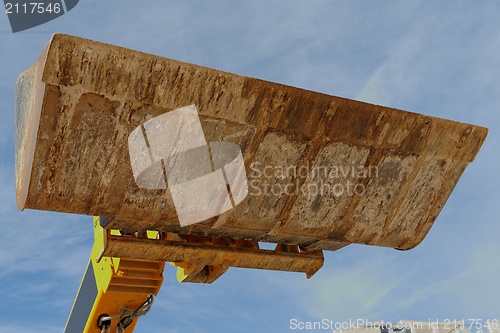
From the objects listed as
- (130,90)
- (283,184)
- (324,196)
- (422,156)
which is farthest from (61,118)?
(422,156)

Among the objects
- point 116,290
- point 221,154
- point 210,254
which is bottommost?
point 116,290

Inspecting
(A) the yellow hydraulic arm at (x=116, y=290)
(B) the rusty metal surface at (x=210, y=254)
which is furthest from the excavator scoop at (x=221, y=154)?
(A) the yellow hydraulic arm at (x=116, y=290)

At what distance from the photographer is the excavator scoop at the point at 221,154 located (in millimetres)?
4477

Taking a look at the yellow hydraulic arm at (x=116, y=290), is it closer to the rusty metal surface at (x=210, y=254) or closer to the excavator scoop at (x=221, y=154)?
the rusty metal surface at (x=210, y=254)

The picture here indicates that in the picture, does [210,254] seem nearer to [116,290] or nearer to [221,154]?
[221,154]

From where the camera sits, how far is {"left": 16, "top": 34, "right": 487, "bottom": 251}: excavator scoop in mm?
4477

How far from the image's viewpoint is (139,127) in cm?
469

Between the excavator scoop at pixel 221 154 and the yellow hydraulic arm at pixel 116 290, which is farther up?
the excavator scoop at pixel 221 154

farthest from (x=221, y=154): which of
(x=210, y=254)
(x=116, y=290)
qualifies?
(x=116, y=290)

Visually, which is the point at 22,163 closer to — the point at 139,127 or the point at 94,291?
the point at 139,127

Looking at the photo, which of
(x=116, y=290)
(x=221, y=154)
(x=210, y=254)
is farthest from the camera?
(x=116, y=290)

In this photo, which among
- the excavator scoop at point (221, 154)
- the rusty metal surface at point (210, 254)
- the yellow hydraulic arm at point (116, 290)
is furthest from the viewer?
the yellow hydraulic arm at point (116, 290)

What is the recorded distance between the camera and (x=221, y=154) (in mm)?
5043

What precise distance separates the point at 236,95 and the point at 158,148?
69 centimetres
